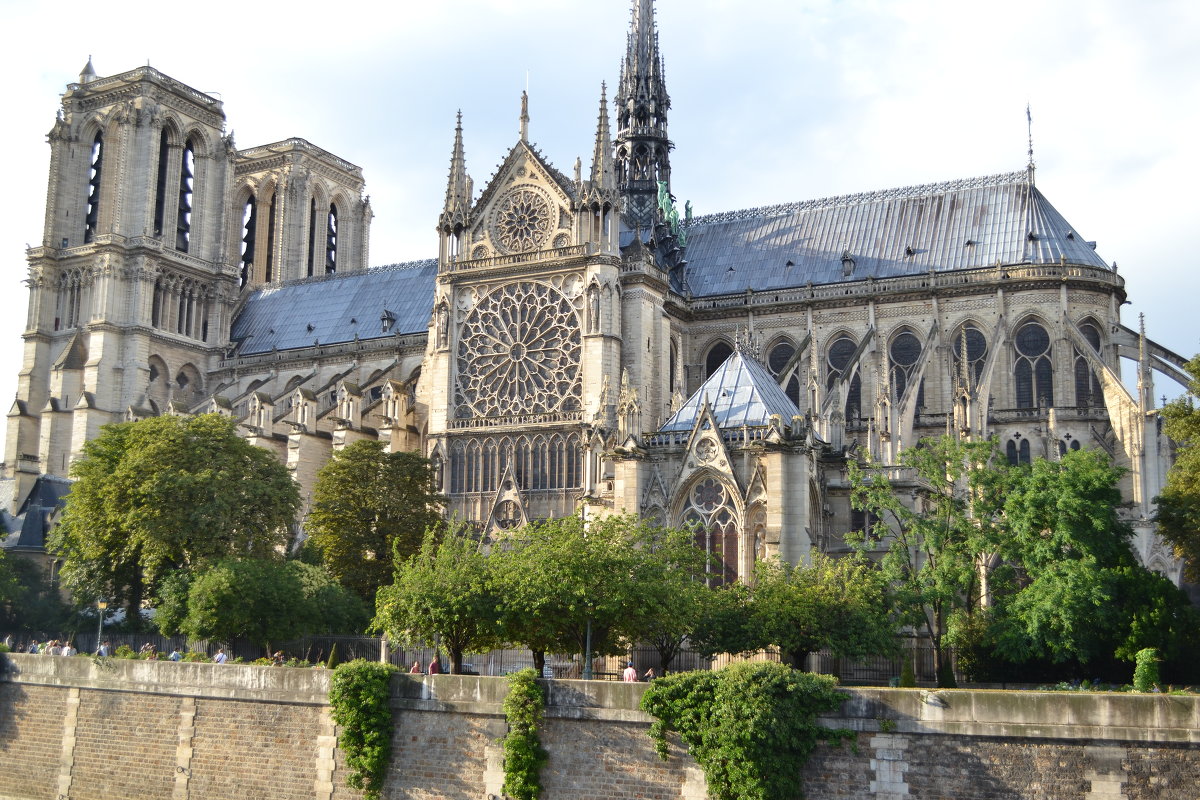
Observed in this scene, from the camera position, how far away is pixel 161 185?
76.0 metres

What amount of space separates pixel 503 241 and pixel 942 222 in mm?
19027

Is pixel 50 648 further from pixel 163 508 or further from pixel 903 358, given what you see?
pixel 903 358

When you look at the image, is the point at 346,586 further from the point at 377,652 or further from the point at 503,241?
the point at 503,241

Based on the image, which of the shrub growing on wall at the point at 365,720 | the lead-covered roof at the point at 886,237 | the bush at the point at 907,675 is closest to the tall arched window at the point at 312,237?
the lead-covered roof at the point at 886,237

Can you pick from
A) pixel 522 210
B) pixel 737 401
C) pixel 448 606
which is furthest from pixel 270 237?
pixel 448 606

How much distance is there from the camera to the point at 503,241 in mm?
58875

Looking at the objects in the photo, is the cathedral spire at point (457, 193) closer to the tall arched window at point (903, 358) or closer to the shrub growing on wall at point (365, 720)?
the tall arched window at point (903, 358)

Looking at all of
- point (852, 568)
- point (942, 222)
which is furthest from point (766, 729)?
point (942, 222)

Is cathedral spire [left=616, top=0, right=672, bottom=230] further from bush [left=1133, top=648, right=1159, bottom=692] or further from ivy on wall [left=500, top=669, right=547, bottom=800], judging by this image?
ivy on wall [left=500, top=669, right=547, bottom=800]

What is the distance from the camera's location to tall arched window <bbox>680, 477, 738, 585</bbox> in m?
36.8

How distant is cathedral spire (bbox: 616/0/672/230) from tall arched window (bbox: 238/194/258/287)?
95.6 ft

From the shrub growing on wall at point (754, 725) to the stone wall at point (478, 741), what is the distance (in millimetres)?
472

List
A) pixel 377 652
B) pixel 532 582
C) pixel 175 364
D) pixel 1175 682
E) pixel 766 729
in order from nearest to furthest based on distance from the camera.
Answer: pixel 766 729
pixel 532 582
pixel 1175 682
pixel 377 652
pixel 175 364

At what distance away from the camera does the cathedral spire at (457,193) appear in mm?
59344
